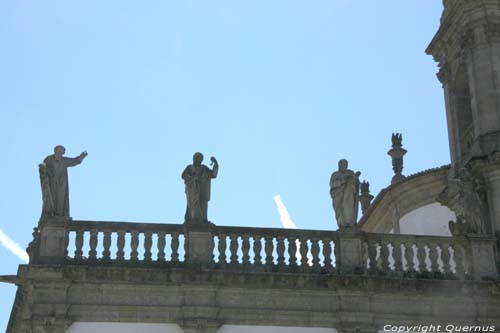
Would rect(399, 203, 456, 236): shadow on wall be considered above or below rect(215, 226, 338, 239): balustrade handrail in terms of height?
above

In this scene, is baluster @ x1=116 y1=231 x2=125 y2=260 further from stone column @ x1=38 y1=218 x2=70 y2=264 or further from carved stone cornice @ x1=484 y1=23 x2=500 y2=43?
carved stone cornice @ x1=484 y1=23 x2=500 y2=43

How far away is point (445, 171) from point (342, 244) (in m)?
7.27

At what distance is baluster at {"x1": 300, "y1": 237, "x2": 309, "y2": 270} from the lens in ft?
69.5

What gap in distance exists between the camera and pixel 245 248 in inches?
831

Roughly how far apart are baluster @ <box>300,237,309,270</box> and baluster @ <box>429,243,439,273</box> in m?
2.35

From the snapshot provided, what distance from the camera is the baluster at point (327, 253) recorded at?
21.3 m

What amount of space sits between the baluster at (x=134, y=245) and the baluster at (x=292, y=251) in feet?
8.96

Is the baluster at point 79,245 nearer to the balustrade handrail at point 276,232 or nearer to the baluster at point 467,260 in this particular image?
the balustrade handrail at point 276,232

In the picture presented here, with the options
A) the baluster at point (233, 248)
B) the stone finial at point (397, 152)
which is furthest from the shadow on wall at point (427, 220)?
the baluster at point (233, 248)

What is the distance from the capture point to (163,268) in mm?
20500

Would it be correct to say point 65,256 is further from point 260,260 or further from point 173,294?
point 260,260

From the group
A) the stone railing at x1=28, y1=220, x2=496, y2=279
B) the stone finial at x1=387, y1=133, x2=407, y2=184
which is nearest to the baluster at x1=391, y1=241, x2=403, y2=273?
the stone railing at x1=28, y1=220, x2=496, y2=279

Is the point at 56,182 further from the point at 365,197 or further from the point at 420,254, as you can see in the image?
the point at 365,197

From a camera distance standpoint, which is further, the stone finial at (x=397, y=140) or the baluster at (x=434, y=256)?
the stone finial at (x=397, y=140)
